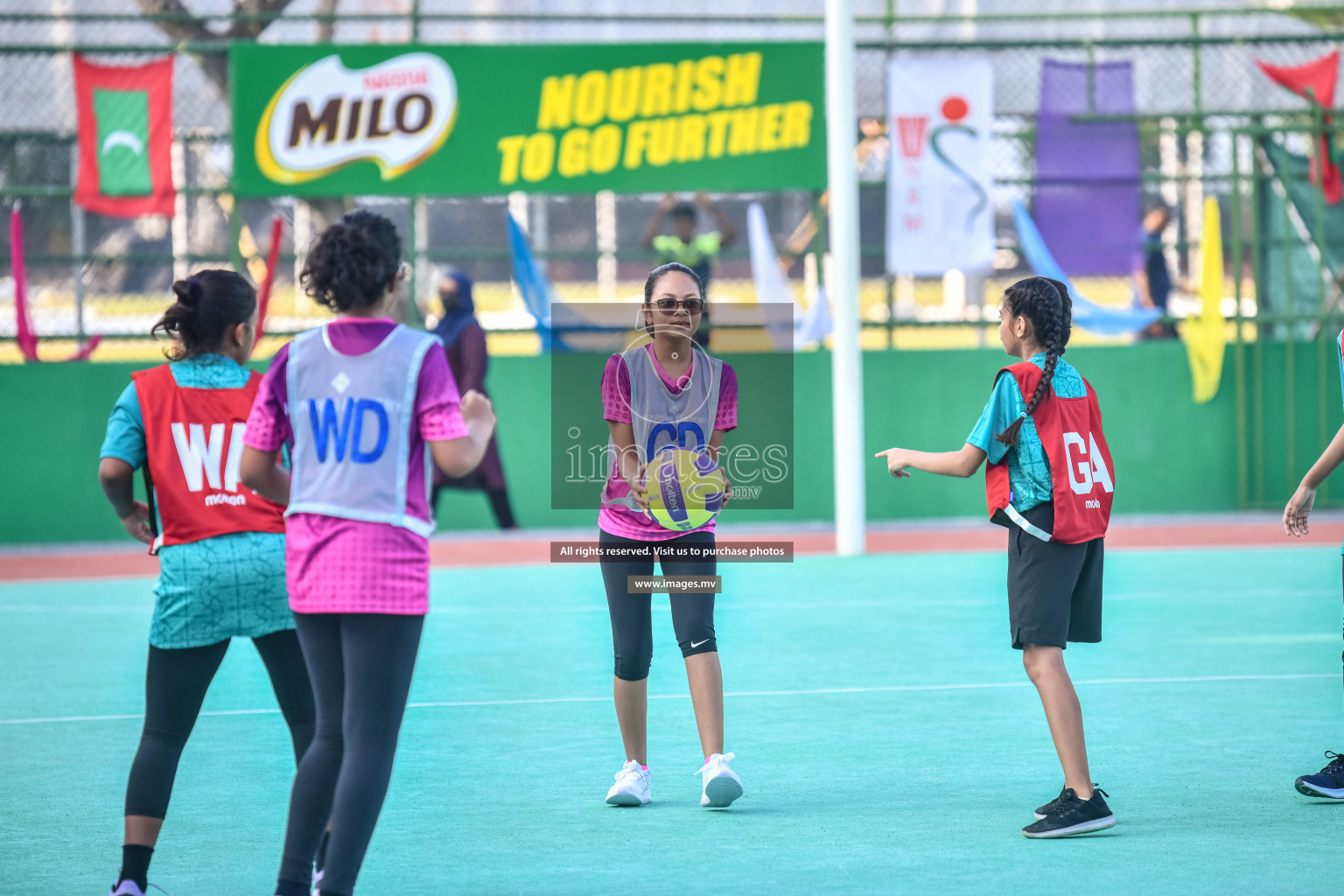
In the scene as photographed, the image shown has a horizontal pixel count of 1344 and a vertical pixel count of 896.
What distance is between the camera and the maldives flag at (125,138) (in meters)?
14.9

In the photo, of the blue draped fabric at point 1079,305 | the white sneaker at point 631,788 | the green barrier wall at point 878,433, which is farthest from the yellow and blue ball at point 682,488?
the blue draped fabric at point 1079,305

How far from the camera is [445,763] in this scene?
635 cm

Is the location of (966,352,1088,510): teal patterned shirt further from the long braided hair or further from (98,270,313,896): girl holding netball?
(98,270,313,896): girl holding netball

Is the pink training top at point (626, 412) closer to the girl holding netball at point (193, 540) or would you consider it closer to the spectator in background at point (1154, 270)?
the girl holding netball at point (193, 540)

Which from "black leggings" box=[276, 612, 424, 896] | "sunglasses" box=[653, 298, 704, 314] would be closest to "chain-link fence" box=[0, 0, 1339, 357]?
"sunglasses" box=[653, 298, 704, 314]

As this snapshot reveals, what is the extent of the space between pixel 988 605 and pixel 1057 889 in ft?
19.5

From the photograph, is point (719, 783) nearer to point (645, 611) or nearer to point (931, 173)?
point (645, 611)

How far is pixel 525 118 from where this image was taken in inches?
599

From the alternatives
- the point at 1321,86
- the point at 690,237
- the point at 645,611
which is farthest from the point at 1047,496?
the point at 1321,86

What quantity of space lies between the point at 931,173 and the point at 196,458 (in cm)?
1174

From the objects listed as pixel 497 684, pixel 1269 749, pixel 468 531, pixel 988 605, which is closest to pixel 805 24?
pixel 468 531

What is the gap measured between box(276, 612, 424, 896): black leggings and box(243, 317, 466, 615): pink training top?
5 cm

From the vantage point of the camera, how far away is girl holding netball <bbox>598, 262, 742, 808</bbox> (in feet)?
18.4

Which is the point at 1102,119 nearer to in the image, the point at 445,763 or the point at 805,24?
the point at 805,24
